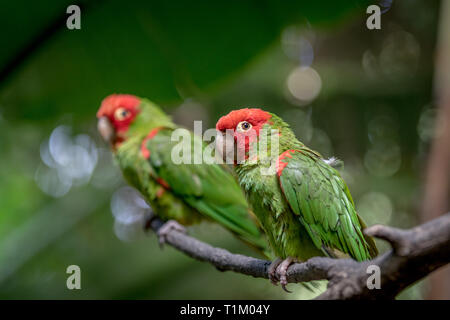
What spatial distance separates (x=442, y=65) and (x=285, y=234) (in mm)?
921

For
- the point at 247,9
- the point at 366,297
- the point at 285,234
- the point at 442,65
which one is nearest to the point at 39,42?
the point at 247,9

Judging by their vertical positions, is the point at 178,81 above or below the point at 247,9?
below

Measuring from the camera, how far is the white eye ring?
1.75 feet

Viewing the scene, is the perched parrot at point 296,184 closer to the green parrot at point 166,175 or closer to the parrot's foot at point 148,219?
the green parrot at point 166,175

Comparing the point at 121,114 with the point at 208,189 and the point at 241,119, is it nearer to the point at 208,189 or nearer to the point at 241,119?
the point at 208,189

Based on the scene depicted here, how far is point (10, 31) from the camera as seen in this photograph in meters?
1.18

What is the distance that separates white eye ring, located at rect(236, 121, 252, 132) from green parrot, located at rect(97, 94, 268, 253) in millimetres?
208

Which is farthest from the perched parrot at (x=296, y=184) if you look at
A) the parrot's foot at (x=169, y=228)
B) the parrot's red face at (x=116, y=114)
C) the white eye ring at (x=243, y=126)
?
the parrot's foot at (x=169, y=228)

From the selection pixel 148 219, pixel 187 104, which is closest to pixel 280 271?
pixel 148 219

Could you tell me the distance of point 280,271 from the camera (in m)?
0.69

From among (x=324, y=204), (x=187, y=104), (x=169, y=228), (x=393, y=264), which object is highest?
(x=187, y=104)

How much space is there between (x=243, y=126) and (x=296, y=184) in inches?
5.2
